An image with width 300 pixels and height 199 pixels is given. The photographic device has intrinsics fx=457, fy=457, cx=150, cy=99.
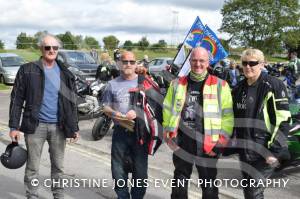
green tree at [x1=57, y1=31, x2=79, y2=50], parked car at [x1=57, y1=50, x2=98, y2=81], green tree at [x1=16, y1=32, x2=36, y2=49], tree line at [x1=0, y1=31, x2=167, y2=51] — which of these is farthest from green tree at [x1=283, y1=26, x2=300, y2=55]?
parked car at [x1=57, y1=50, x2=98, y2=81]

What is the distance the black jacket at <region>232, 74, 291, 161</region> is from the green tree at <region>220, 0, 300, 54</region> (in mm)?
61837

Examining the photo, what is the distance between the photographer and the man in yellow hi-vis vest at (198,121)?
4156 mm

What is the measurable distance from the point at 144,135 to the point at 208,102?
819mm

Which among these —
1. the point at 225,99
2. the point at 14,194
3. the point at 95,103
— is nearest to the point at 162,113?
the point at 225,99

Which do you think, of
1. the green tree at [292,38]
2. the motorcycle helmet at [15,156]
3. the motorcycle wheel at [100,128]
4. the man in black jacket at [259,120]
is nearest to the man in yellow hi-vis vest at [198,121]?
the man in black jacket at [259,120]

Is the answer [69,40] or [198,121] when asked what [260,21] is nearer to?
[69,40]

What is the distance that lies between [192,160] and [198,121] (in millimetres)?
390

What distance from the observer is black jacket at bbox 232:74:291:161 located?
13.0 feet

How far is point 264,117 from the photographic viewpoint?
398 cm

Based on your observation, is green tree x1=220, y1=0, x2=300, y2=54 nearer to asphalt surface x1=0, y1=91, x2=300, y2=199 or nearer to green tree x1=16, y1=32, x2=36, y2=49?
green tree x1=16, y1=32, x2=36, y2=49

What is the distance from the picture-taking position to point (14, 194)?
18.1 ft

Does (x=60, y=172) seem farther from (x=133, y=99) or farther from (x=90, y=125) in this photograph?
(x=90, y=125)

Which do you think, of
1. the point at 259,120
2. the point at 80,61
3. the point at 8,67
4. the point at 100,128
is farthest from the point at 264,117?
the point at 8,67

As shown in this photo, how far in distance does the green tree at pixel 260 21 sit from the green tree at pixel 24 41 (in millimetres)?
31183
